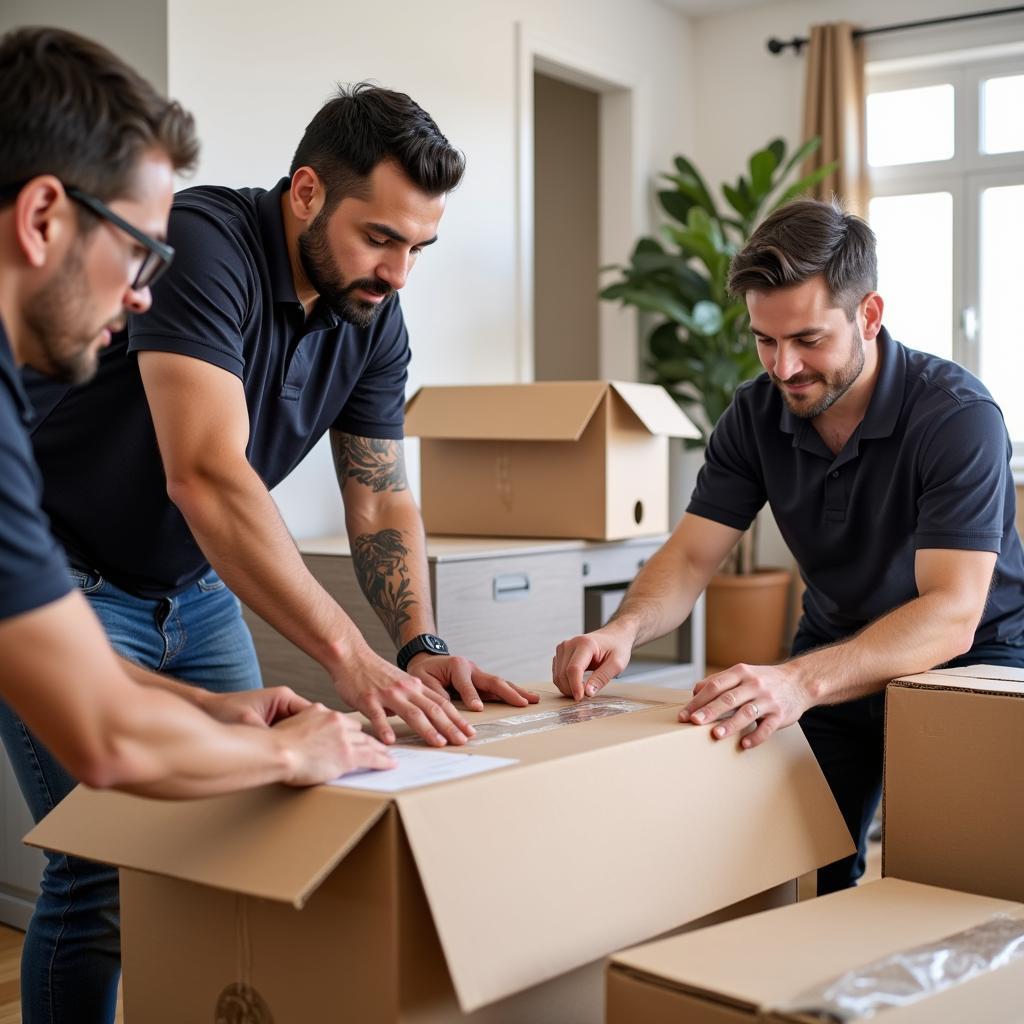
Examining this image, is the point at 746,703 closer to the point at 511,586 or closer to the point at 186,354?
the point at 186,354

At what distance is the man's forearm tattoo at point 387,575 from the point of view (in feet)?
5.73

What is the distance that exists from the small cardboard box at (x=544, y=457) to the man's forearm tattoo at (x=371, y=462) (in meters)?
1.00

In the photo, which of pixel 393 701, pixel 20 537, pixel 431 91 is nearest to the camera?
pixel 20 537

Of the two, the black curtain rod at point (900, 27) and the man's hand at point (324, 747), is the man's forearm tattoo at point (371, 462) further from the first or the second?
the black curtain rod at point (900, 27)

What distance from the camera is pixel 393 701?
4.15 ft

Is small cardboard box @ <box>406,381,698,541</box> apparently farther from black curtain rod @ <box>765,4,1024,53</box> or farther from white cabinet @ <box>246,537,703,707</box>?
black curtain rod @ <box>765,4,1024,53</box>

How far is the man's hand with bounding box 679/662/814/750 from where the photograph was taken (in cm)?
126

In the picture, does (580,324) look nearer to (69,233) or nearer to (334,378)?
(334,378)

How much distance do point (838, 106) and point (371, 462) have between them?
363cm

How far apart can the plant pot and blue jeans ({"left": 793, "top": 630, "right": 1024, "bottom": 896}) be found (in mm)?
2867

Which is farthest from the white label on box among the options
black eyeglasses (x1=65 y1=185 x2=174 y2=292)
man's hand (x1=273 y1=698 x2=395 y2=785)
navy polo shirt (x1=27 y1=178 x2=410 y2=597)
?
navy polo shirt (x1=27 y1=178 x2=410 y2=597)

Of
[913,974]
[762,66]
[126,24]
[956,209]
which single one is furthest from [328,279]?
[762,66]

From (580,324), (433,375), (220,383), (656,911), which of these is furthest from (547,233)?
(656,911)

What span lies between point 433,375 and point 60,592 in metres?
3.03
